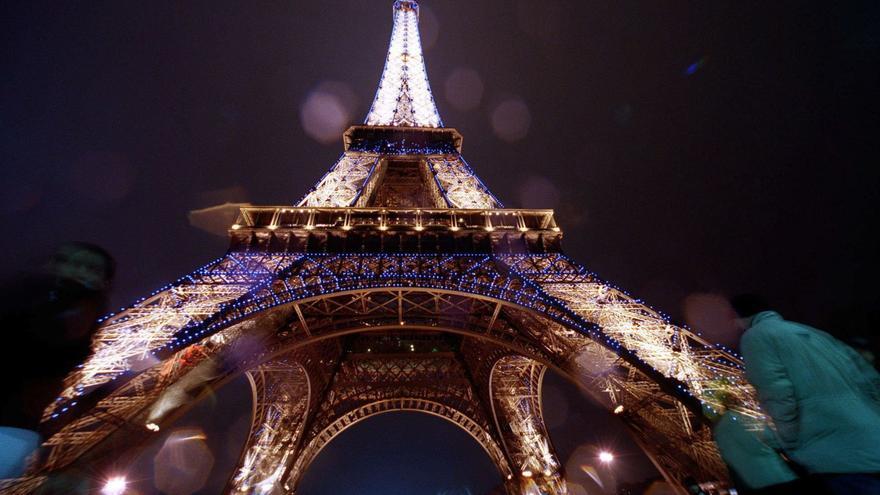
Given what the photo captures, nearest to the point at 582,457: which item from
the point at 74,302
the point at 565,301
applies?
the point at 565,301

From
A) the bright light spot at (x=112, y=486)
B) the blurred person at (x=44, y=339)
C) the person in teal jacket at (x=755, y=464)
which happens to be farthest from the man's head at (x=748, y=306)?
the bright light spot at (x=112, y=486)

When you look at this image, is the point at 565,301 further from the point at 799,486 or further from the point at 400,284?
the point at 799,486

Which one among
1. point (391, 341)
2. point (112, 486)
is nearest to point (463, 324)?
point (391, 341)

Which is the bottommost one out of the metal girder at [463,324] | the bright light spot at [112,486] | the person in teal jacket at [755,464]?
the person in teal jacket at [755,464]

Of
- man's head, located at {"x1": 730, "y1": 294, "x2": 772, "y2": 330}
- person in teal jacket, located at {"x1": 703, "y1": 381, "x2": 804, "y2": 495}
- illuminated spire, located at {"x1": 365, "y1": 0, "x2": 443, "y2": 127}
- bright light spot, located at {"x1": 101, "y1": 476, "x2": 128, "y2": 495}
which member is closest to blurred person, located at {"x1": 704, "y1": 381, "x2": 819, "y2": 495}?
person in teal jacket, located at {"x1": 703, "y1": 381, "x2": 804, "y2": 495}

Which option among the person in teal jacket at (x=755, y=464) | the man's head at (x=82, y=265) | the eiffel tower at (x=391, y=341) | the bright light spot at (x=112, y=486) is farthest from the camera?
the eiffel tower at (x=391, y=341)

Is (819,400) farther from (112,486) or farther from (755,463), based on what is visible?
(112,486)

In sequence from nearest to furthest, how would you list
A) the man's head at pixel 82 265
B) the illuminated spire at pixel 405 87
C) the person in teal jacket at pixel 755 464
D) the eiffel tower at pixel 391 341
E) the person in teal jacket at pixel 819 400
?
the person in teal jacket at pixel 819 400 → the person in teal jacket at pixel 755 464 → the man's head at pixel 82 265 → the eiffel tower at pixel 391 341 → the illuminated spire at pixel 405 87

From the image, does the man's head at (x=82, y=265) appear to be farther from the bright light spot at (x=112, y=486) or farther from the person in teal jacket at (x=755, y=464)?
the bright light spot at (x=112, y=486)
